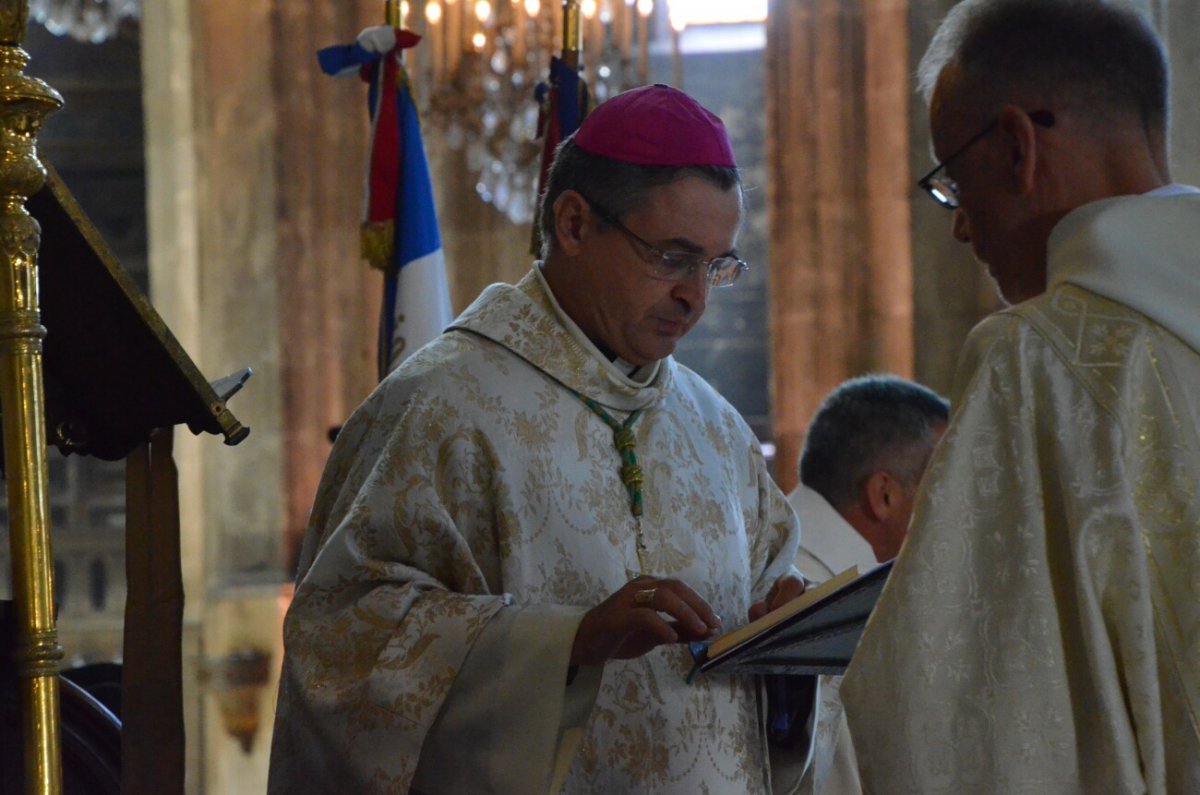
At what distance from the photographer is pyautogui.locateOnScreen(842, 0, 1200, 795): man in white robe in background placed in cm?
175

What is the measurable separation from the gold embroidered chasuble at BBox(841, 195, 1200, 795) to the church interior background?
504 centimetres

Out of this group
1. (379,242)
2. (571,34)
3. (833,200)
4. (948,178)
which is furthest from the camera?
(833,200)

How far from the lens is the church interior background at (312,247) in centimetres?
714

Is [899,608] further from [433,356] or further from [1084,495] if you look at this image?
[433,356]

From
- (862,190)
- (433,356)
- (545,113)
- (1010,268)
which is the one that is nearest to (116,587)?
(862,190)

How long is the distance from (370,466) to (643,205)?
638 millimetres

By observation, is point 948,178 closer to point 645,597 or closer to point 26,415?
point 645,597

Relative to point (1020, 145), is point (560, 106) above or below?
above

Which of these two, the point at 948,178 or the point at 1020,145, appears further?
the point at 948,178

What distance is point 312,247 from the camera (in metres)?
7.45

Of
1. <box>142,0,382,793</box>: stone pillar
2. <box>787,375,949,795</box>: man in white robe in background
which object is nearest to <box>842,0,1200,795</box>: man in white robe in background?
<box>787,375,949,795</box>: man in white robe in background

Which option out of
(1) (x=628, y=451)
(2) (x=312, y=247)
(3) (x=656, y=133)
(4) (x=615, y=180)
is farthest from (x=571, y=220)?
(2) (x=312, y=247)

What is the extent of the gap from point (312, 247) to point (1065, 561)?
6015 millimetres

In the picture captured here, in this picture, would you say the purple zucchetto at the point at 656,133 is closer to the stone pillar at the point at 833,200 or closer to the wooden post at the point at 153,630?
the wooden post at the point at 153,630
